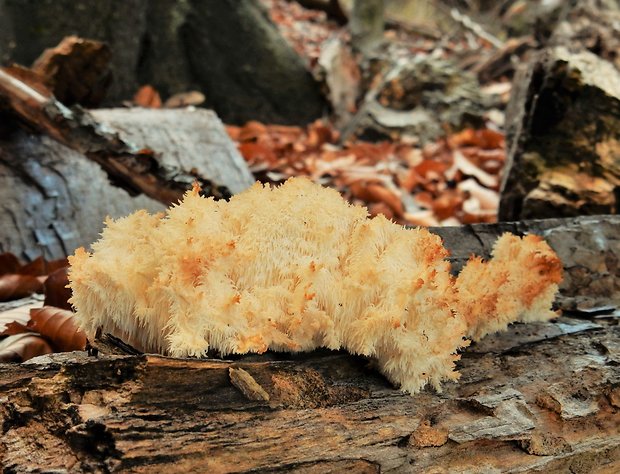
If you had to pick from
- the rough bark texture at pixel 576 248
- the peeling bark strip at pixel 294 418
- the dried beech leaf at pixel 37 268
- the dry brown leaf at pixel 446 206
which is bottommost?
the dried beech leaf at pixel 37 268

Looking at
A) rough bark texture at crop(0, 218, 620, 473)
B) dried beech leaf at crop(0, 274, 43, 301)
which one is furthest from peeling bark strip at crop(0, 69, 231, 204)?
rough bark texture at crop(0, 218, 620, 473)

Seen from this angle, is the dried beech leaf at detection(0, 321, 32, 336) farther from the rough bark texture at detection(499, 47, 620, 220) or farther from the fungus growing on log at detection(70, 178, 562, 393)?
the rough bark texture at detection(499, 47, 620, 220)

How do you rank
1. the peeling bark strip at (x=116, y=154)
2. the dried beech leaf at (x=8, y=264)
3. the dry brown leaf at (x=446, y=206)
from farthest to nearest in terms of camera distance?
1. the dry brown leaf at (x=446, y=206)
2. the peeling bark strip at (x=116, y=154)
3. the dried beech leaf at (x=8, y=264)

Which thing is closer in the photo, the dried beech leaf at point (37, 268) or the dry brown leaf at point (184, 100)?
the dried beech leaf at point (37, 268)

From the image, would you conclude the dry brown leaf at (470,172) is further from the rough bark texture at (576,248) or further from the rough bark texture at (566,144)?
the rough bark texture at (576,248)

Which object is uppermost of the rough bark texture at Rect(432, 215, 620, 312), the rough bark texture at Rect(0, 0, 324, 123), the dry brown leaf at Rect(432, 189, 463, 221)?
the rough bark texture at Rect(0, 0, 324, 123)

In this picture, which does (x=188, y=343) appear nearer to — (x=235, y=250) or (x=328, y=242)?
(x=235, y=250)

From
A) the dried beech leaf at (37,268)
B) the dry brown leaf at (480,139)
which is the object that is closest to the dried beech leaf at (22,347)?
the dried beech leaf at (37,268)
